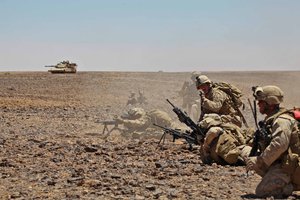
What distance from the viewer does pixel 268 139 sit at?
6551 millimetres

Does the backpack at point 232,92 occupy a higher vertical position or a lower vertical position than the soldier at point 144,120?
higher

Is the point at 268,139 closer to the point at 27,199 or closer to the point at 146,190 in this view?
the point at 146,190

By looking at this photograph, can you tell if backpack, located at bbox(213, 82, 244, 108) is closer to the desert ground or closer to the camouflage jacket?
the camouflage jacket

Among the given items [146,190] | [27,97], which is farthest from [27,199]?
[27,97]

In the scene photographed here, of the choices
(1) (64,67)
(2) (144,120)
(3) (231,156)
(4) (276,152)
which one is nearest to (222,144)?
(3) (231,156)

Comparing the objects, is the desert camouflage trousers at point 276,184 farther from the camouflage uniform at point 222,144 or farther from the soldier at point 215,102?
the soldier at point 215,102

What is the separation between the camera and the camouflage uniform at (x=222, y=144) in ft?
29.6

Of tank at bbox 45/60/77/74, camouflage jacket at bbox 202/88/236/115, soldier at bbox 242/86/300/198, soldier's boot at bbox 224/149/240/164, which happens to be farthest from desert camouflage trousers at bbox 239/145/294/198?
tank at bbox 45/60/77/74

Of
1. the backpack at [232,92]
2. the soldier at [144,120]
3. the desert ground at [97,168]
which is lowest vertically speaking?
the desert ground at [97,168]

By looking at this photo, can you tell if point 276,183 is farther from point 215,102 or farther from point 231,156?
point 215,102

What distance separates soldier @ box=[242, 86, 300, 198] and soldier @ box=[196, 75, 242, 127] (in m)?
3.41

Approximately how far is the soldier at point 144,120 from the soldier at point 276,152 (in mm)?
7302

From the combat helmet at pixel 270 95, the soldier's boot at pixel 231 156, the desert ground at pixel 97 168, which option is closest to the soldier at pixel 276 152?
the combat helmet at pixel 270 95

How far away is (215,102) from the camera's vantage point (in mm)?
10242
